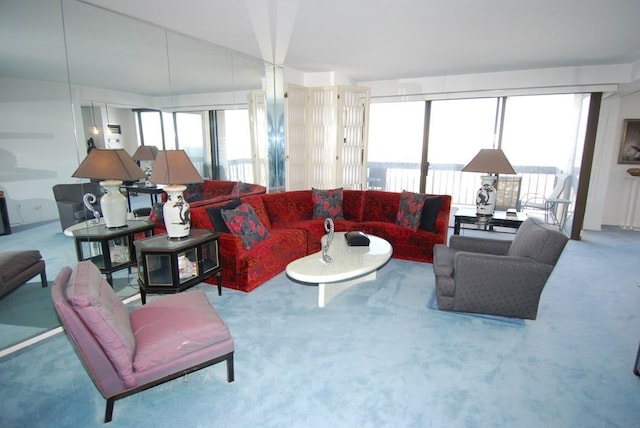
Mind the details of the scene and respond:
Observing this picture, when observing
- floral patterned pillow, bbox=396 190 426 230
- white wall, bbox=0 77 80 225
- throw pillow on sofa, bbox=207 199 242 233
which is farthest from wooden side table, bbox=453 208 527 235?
white wall, bbox=0 77 80 225

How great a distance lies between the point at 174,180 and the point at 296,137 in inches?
116

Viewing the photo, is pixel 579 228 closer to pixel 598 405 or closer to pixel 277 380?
pixel 598 405

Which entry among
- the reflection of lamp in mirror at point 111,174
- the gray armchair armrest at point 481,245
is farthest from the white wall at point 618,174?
the reflection of lamp in mirror at point 111,174

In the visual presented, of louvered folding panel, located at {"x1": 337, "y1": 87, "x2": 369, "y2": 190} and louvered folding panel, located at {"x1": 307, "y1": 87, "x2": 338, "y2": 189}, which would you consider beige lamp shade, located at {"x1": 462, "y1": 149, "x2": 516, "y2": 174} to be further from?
louvered folding panel, located at {"x1": 307, "y1": 87, "x2": 338, "y2": 189}

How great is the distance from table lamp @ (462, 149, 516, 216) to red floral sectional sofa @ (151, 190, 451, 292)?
0.43m

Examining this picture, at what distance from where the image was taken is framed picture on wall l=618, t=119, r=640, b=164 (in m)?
5.79

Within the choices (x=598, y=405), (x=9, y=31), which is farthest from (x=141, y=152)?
(x=598, y=405)

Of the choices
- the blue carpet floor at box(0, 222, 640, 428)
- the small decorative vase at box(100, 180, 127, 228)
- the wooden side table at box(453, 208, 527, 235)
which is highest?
the small decorative vase at box(100, 180, 127, 228)

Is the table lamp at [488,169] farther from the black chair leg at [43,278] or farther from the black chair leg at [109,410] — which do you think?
the black chair leg at [43,278]

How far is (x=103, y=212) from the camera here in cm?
305

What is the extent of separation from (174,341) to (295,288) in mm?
1690

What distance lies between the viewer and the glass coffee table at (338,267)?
2.82 m

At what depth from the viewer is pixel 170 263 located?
2.79m

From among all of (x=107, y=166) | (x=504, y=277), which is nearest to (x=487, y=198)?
(x=504, y=277)
